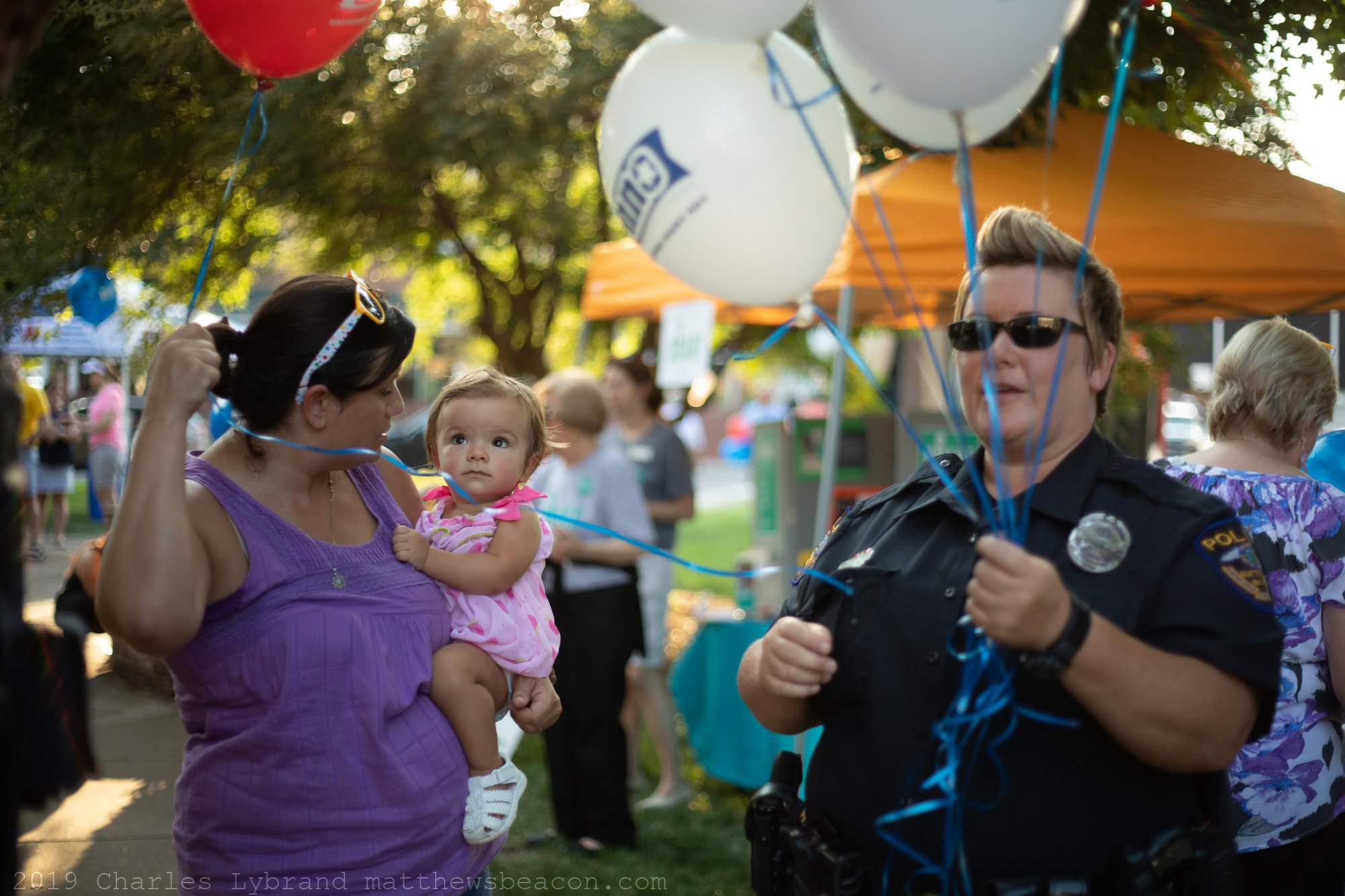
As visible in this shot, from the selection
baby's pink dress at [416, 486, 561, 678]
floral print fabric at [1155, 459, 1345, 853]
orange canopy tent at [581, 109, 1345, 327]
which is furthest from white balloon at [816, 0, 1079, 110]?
orange canopy tent at [581, 109, 1345, 327]

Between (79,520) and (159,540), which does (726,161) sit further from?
(79,520)

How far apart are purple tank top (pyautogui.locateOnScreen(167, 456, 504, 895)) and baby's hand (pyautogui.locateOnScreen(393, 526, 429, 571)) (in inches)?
5.3

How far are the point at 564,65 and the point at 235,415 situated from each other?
5736 mm

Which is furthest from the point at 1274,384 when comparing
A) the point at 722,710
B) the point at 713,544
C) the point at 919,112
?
the point at 713,544

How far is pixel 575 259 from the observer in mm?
9375

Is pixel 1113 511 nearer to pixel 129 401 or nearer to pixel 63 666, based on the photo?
pixel 63 666

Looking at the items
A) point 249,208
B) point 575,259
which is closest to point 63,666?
point 249,208

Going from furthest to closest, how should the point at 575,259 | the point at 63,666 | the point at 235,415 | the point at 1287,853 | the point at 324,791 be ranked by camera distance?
the point at 575,259 < the point at 1287,853 < the point at 235,415 < the point at 324,791 < the point at 63,666

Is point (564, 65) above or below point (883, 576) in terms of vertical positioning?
above

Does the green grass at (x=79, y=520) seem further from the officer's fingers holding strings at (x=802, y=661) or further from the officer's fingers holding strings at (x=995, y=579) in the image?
the officer's fingers holding strings at (x=995, y=579)

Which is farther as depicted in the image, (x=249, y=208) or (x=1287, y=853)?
(x=249, y=208)

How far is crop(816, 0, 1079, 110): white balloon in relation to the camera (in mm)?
1676

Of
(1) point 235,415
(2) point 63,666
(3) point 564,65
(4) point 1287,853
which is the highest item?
(3) point 564,65

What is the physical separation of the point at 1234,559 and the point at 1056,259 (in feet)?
1.76
